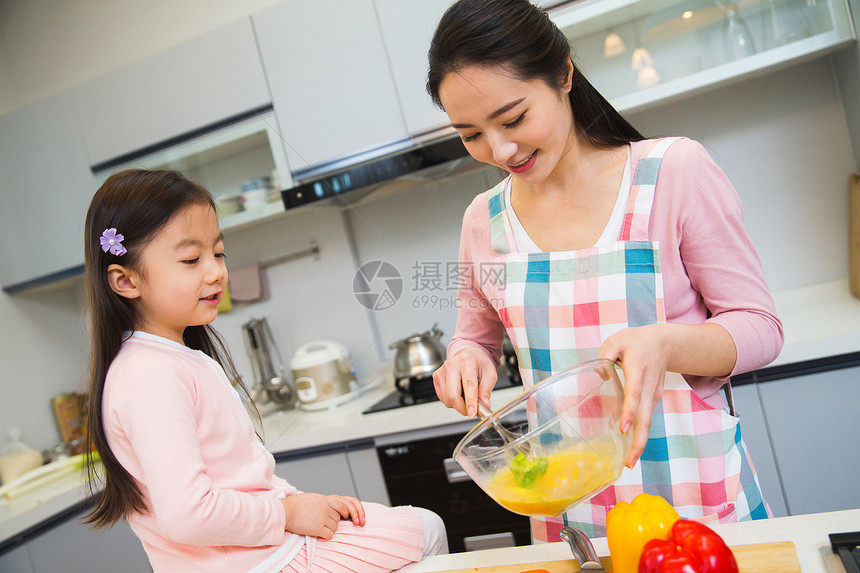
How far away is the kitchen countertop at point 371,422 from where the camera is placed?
1584mm

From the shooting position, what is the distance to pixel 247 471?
Result: 2.83 feet

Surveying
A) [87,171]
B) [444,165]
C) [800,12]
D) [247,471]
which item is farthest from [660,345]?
[87,171]

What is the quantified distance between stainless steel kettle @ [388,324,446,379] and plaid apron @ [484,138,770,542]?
98cm

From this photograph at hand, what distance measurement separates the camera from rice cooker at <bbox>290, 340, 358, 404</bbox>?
2014 millimetres

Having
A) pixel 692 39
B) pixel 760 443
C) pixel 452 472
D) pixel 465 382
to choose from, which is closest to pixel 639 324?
pixel 465 382

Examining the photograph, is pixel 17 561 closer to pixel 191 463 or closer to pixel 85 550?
pixel 85 550

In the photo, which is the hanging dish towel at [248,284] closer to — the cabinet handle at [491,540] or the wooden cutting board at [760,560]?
the cabinet handle at [491,540]

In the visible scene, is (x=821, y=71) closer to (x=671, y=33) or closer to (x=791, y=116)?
(x=791, y=116)

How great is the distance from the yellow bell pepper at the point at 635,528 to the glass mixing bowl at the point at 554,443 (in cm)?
3

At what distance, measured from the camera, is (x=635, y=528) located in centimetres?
56

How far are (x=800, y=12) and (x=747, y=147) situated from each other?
388 millimetres

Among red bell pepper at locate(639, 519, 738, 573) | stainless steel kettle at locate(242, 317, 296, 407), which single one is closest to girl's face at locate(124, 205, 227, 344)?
red bell pepper at locate(639, 519, 738, 573)

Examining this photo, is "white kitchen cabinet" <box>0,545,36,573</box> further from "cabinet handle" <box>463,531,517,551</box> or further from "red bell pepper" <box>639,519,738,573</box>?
"red bell pepper" <box>639,519,738,573</box>

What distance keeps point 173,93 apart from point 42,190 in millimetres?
663
